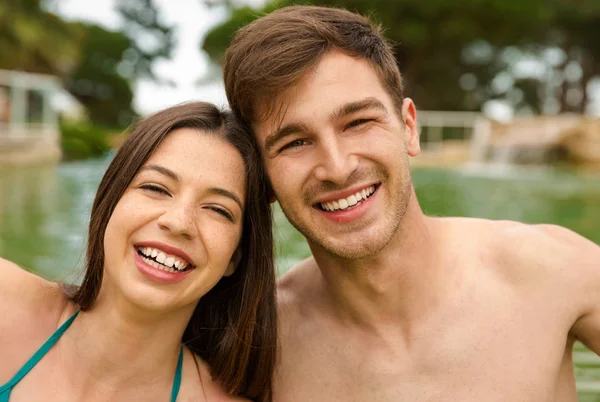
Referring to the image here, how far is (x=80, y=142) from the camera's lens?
18.0 metres

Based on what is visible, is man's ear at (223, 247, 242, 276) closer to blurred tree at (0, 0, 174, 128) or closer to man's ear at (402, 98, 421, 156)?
man's ear at (402, 98, 421, 156)

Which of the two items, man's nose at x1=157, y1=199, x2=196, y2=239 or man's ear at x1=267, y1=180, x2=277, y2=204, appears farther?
man's ear at x1=267, y1=180, x2=277, y2=204

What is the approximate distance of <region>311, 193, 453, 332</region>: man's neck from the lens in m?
2.74

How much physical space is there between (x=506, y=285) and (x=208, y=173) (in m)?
1.26

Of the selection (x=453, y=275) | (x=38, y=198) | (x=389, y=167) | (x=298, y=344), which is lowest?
(x=38, y=198)

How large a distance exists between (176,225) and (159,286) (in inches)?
9.2

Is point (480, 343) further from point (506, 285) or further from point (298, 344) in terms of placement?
point (298, 344)

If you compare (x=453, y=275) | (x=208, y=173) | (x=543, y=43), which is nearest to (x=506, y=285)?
Result: (x=453, y=275)

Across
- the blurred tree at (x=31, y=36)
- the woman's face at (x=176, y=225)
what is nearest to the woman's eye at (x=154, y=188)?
the woman's face at (x=176, y=225)

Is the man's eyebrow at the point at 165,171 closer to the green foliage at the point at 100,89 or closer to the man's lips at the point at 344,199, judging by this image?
the man's lips at the point at 344,199

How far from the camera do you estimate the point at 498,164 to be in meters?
20.4

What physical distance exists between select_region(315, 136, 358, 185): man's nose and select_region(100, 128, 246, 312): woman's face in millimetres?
347

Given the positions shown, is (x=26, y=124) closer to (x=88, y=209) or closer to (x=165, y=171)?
(x=88, y=209)

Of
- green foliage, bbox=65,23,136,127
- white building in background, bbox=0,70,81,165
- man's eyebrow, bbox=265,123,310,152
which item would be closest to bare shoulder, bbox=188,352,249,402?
man's eyebrow, bbox=265,123,310,152
